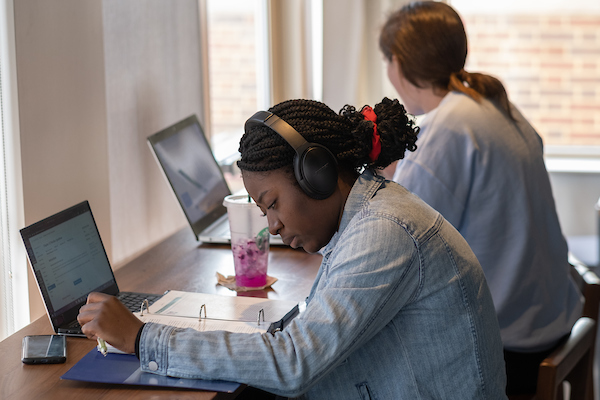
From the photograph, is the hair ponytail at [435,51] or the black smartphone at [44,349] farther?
the hair ponytail at [435,51]

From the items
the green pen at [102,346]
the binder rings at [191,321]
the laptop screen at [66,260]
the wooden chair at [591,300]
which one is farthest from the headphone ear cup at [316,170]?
the wooden chair at [591,300]

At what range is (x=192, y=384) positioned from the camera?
0.91 m

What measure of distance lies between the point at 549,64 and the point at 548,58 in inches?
1.4

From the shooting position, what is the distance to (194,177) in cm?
181

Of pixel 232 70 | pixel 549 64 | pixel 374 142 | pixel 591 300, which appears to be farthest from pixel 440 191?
pixel 549 64

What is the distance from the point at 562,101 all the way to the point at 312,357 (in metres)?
3.24

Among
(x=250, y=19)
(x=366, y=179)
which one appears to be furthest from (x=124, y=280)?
(x=250, y=19)

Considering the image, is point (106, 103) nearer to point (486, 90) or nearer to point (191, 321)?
point (191, 321)

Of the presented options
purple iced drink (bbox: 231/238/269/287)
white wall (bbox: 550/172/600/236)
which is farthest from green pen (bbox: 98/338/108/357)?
white wall (bbox: 550/172/600/236)

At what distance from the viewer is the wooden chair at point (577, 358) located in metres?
1.30

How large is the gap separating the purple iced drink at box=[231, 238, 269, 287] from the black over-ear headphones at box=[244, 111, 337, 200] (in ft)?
1.51

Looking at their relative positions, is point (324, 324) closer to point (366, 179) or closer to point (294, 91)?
point (366, 179)

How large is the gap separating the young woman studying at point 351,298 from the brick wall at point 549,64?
2.89 metres

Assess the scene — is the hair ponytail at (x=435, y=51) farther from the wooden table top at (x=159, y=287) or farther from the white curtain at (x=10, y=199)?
the white curtain at (x=10, y=199)
